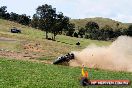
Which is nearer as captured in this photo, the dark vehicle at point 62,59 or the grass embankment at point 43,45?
the dark vehicle at point 62,59

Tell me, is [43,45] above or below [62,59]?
below

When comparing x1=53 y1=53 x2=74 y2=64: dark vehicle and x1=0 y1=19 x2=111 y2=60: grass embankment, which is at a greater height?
x1=53 y1=53 x2=74 y2=64: dark vehicle

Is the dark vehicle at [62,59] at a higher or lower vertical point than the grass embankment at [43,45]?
higher

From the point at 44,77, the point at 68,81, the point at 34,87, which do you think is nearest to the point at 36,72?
the point at 44,77

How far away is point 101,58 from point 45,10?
97291mm

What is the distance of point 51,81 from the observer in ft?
92.8

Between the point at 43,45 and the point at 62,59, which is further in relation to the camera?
the point at 43,45

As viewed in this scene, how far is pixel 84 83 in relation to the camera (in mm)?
13039

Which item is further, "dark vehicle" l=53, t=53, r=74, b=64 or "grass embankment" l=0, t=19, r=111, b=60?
"grass embankment" l=0, t=19, r=111, b=60

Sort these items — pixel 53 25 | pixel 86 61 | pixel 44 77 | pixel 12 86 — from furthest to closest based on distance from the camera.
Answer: pixel 53 25 < pixel 86 61 < pixel 44 77 < pixel 12 86

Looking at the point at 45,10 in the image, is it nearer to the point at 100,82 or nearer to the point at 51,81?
the point at 51,81

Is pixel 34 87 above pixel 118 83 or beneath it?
beneath

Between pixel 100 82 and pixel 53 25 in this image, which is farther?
pixel 53 25

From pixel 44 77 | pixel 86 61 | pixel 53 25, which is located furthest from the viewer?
pixel 53 25
